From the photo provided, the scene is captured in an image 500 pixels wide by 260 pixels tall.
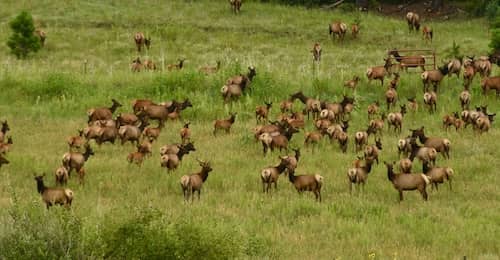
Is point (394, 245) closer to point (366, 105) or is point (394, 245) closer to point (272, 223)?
point (272, 223)

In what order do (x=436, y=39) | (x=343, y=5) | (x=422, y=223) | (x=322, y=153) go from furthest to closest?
(x=343, y=5)
(x=436, y=39)
(x=322, y=153)
(x=422, y=223)

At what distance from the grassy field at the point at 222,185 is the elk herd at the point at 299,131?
28cm

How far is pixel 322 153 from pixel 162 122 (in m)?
5.50

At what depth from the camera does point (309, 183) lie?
559 inches

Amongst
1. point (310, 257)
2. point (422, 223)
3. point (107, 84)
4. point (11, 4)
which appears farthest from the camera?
point (11, 4)

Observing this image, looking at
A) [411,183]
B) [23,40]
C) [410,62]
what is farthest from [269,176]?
[23,40]

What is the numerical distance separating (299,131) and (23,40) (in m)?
21.2

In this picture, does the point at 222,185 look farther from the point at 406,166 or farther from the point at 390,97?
the point at 390,97

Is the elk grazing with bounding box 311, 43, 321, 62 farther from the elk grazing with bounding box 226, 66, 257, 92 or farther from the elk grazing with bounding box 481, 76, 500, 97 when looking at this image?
the elk grazing with bounding box 481, 76, 500, 97

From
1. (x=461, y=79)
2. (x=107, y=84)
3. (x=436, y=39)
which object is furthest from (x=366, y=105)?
(x=436, y=39)

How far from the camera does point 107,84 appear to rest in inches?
1032

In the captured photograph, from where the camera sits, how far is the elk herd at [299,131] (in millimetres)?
14531

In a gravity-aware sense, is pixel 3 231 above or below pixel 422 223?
above

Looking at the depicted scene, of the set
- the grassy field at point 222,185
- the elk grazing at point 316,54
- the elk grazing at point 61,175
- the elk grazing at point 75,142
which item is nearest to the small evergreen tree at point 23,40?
the grassy field at point 222,185
